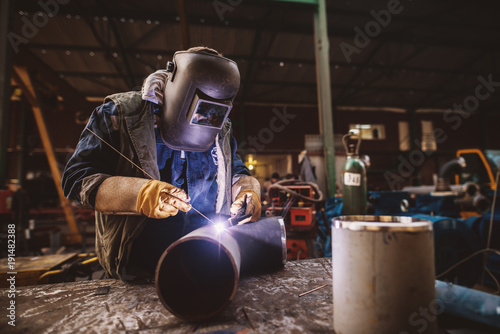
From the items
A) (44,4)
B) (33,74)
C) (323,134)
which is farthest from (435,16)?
(44,4)

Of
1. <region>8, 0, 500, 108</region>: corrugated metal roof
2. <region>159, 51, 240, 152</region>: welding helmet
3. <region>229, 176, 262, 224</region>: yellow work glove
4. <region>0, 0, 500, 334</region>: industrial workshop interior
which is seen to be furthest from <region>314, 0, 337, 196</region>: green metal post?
<region>8, 0, 500, 108</region>: corrugated metal roof

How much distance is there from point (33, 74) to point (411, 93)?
14697mm

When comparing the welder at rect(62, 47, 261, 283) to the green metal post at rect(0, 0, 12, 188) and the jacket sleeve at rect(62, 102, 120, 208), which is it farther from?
the green metal post at rect(0, 0, 12, 188)

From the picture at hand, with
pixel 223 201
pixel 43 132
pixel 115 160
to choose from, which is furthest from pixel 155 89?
pixel 43 132

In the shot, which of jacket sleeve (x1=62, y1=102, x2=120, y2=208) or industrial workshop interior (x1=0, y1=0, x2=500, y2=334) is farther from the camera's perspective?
jacket sleeve (x1=62, y1=102, x2=120, y2=208)

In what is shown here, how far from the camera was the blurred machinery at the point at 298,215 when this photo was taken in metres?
2.75

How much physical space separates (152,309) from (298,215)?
Answer: 218 centimetres

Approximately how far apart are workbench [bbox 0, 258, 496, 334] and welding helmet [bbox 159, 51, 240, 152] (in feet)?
2.65

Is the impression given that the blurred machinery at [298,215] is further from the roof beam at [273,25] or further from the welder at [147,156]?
the roof beam at [273,25]

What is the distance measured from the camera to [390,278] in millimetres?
531

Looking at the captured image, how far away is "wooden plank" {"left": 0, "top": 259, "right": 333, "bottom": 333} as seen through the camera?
708 millimetres

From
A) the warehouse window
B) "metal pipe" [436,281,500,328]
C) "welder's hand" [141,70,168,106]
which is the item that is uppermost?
the warehouse window

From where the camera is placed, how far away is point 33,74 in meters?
4.45

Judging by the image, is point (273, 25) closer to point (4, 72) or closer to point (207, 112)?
point (4, 72)
